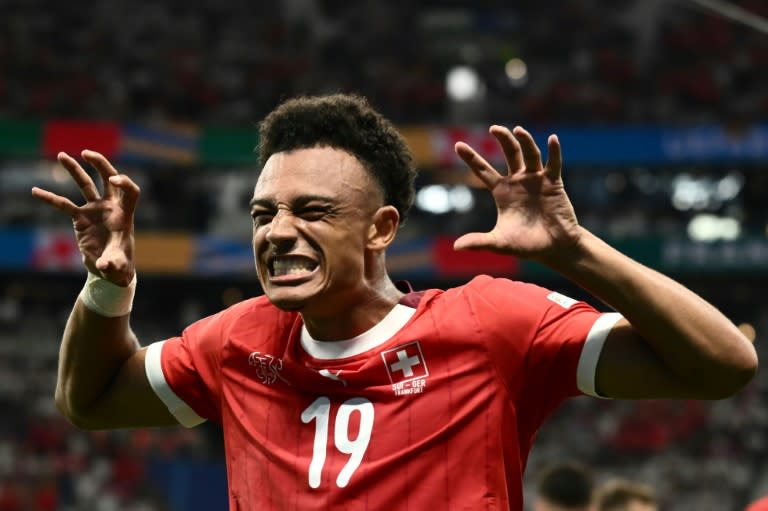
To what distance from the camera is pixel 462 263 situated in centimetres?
2159

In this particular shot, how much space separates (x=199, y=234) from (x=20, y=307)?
11.7ft

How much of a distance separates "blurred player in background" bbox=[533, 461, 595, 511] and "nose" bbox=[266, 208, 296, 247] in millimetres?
3093

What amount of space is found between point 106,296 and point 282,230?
2.02ft

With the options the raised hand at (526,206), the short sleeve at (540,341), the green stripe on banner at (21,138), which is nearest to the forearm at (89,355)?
the short sleeve at (540,341)

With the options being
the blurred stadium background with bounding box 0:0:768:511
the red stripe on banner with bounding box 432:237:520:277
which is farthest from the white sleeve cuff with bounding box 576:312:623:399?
the red stripe on banner with bounding box 432:237:520:277

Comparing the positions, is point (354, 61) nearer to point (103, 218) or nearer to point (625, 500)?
point (625, 500)

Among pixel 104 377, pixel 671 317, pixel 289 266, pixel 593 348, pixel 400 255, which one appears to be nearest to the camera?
pixel 671 317

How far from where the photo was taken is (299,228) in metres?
2.89

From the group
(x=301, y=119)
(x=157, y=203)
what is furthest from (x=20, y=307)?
(x=301, y=119)

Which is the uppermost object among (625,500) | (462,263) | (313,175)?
(313,175)

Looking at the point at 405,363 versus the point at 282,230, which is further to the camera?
the point at 405,363

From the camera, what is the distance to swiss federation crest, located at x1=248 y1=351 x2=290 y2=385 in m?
3.08

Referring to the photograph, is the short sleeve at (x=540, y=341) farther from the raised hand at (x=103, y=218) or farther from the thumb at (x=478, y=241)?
the raised hand at (x=103, y=218)

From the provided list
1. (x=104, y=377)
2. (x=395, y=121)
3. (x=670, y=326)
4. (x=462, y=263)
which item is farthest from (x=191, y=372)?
(x=395, y=121)
